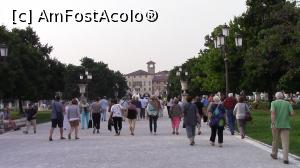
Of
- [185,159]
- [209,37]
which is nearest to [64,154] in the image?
[185,159]

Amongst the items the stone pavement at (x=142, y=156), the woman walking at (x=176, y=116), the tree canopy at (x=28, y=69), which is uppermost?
the tree canopy at (x=28, y=69)

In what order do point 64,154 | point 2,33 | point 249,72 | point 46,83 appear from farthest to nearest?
point 46,83 → point 249,72 → point 2,33 → point 64,154

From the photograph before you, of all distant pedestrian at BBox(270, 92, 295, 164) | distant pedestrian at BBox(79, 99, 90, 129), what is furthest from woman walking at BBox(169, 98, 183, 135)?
distant pedestrian at BBox(270, 92, 295, 164)

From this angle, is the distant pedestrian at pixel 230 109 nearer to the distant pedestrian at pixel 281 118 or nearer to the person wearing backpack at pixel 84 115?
the person wearing backpack at pixel 84 115

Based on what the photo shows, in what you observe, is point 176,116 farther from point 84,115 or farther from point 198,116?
point 84,115

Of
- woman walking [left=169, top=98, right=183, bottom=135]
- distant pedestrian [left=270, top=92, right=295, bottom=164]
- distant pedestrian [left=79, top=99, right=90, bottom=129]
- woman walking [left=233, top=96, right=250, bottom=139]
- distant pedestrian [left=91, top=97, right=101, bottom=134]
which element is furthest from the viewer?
distant pedestrian [left=79, top=99, right=90, bottom=129]

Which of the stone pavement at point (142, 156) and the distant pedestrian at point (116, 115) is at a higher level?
the distant pedestrian at point (116, 115)

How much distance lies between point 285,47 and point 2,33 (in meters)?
36.3

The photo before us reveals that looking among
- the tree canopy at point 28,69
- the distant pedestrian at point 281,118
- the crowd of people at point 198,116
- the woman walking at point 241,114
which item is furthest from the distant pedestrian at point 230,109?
the tree canopy at point 28,69

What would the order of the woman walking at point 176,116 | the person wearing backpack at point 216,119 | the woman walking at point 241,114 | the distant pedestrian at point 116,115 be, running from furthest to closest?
the woman walking at point 176,116 < the distant pedestrian at point 116,115 < the woman walking at point 241,114 < the person wearing backpack at point 216,119

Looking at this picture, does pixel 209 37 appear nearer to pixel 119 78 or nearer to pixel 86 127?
pixel 86 127

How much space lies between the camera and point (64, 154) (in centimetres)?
1806

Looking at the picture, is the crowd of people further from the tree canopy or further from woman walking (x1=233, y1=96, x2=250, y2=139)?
the tree canopy

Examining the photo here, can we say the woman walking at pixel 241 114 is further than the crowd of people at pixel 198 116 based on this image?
Yes
